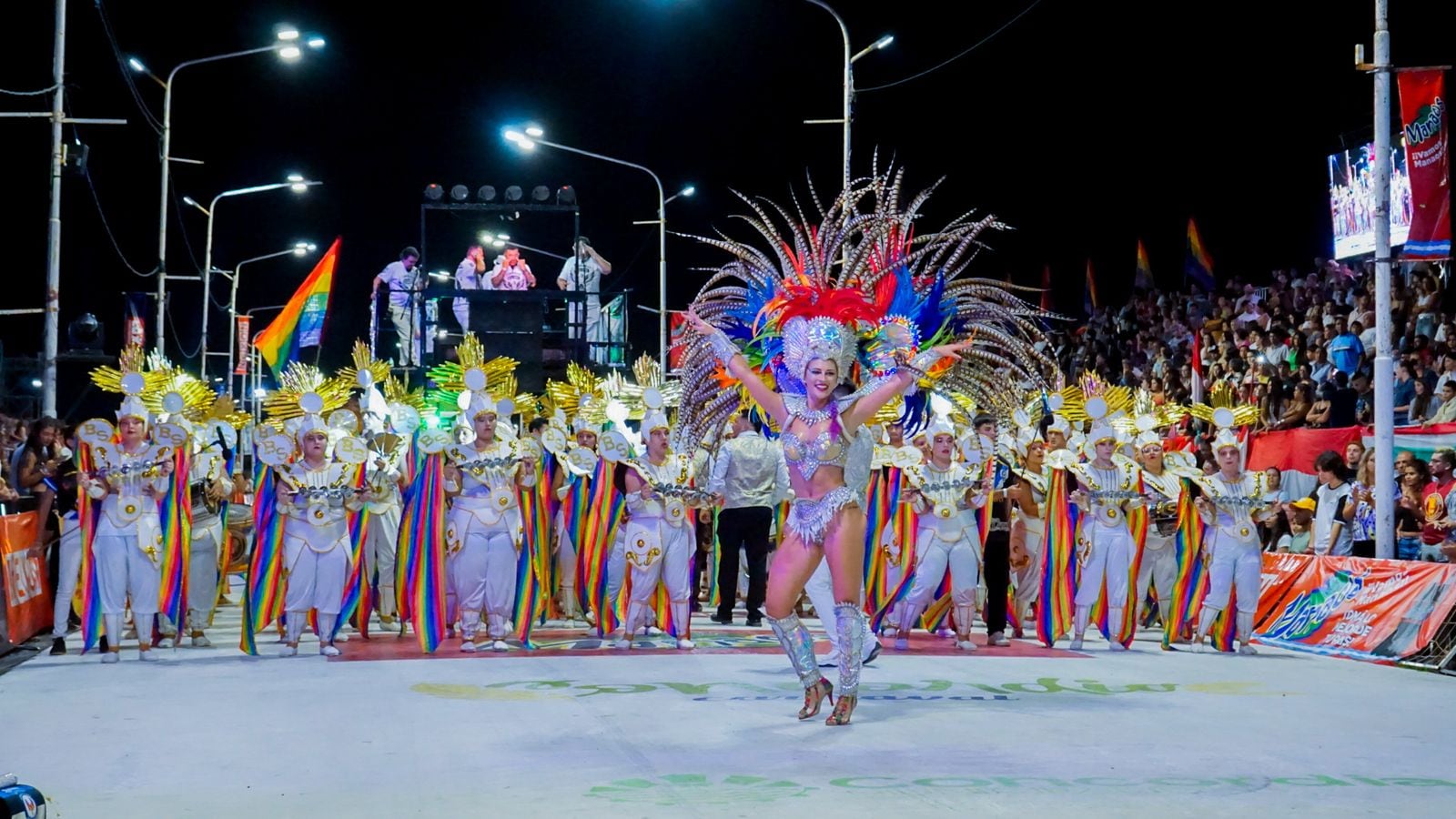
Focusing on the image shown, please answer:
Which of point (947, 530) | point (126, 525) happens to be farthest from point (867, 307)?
point (126, 525)

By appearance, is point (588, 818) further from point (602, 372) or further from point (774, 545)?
point (602, 372)

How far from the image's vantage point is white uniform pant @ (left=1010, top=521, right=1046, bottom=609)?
1316 cm

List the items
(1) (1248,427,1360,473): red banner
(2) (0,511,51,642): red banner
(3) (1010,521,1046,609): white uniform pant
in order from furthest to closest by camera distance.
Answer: (1) (1248,427,1360,473): red banner
(3) (1010,521,1046,609): white uniform pant
(2) (0,511,51,642): red banner

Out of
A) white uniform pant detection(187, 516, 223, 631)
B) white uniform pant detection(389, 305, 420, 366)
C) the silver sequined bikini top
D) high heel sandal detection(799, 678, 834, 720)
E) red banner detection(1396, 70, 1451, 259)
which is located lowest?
high heel sandal detection(799, 678, 834, 720)

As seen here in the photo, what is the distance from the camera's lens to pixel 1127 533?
12023 millimetres

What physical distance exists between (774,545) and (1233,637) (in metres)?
4.27

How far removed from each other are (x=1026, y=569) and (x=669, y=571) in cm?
336

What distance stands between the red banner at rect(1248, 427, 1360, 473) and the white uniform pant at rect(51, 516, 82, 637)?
10.5m

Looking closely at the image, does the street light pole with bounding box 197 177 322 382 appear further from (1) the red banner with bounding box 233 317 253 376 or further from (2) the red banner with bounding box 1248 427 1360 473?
(2) the red banner with bounding box 1248 427 1360 473

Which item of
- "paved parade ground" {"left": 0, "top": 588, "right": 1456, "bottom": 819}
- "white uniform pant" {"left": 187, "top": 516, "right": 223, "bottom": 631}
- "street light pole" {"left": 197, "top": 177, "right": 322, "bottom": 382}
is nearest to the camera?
"paved parade ground" {"left": 0, "top": 588, "right": 1456, "bottom": 819}

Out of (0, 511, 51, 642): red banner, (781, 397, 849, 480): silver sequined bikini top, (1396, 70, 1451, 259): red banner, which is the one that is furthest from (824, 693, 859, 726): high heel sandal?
(1396, 70, 1451, 259): red banner

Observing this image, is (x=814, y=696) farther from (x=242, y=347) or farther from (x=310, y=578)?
(x=242, y=347)

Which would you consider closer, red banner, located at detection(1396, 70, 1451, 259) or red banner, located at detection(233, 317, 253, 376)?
red banner, located at detection(1396, 70, 1451, 259)

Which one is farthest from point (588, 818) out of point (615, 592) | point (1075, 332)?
point (1075, 332)
